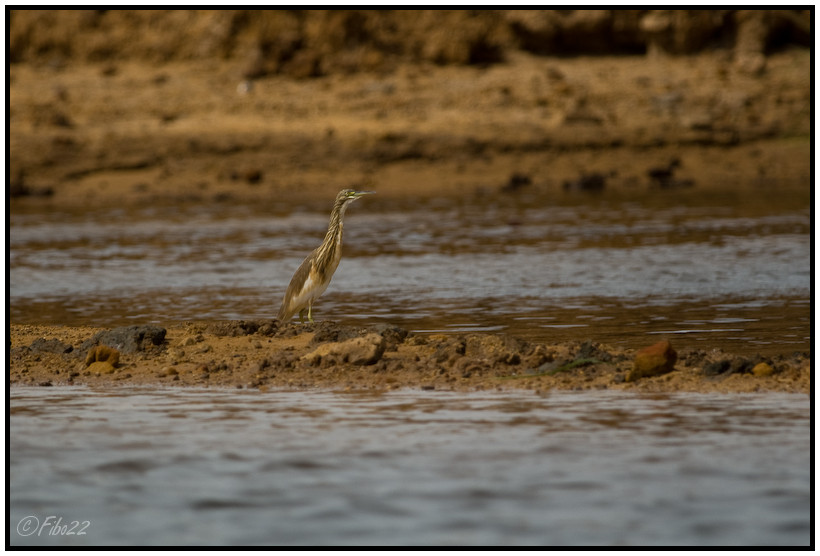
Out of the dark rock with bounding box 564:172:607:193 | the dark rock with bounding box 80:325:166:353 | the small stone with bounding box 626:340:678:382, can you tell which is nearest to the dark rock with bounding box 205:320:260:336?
the dark rock with bounding box 80:325:166:353

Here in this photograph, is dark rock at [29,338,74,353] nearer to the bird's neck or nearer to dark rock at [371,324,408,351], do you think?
the bird's neck

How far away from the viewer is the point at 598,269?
1360 cm

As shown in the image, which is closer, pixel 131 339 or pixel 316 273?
pixel 131 339

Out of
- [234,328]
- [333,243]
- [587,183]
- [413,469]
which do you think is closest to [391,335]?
[333,243]

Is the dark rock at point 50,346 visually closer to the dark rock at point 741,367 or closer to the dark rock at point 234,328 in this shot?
the dark rock at point 234,328

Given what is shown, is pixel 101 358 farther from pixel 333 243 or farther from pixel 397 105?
pixel 397 105

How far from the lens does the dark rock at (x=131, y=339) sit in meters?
8.96

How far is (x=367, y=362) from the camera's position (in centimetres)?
831

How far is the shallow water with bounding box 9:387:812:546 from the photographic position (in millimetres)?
5105

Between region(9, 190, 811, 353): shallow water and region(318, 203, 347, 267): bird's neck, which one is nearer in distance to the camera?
region(318, 203, 347, 267): bird's neck

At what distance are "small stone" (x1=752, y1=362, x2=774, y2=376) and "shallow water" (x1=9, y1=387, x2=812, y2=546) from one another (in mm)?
479

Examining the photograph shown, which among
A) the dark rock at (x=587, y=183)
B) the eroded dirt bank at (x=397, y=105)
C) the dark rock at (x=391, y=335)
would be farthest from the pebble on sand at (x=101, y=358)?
the dark rock at (x=587, y=183)

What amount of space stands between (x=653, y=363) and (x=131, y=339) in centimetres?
346

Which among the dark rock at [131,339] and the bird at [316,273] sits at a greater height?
the bird at [316,273]
